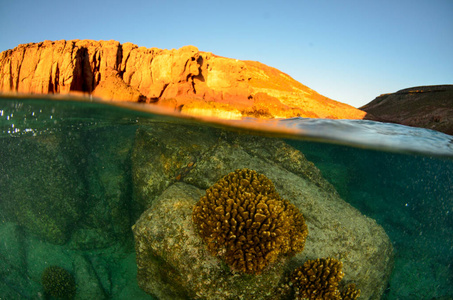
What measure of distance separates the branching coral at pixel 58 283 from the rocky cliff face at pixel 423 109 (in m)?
14.0

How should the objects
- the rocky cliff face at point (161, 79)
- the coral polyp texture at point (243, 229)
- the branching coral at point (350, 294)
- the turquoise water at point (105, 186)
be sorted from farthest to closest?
the rocky cliff face at point (161, 79) → the turquoise water at point (105, 186) → the branching coral at point (350, 294) → the coral polyp texture at point (243, 229)

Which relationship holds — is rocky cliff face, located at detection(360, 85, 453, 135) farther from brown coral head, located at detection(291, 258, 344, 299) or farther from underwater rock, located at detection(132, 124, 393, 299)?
brown coral head, located at detection(291, 258, 344, 299)

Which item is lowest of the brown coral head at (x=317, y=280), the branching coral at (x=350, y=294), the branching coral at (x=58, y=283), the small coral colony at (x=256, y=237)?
the branching coral at (x=58, y=283)

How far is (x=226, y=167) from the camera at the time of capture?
6.59 m

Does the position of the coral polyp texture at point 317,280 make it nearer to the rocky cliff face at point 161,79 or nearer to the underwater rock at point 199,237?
the underwater rock at point 199,237

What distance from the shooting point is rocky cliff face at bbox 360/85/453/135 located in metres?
9.38

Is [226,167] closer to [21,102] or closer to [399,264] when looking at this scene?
[399,264]

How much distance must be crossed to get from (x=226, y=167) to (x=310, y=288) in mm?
3646

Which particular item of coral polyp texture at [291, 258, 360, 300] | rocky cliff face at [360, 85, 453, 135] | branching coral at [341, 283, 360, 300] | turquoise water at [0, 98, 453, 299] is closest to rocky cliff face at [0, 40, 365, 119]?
turquoise water at [0, 98, 453, 299]

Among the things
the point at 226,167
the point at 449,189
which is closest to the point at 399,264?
the point at 226,167

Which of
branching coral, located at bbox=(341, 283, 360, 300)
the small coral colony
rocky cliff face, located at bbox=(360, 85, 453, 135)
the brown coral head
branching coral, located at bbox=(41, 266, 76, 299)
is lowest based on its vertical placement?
branching coral, located at bbox=(41, 266, 76, 299)

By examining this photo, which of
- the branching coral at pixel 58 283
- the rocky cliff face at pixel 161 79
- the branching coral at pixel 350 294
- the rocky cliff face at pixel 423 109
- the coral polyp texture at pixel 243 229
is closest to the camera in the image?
the coral polyp texture at pixel 243 229

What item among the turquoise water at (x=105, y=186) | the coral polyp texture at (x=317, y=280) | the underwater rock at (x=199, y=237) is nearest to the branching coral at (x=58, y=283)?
the turquoise water at (x=105, y=186)

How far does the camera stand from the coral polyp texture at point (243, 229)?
386 cm
